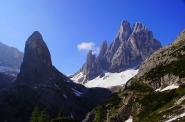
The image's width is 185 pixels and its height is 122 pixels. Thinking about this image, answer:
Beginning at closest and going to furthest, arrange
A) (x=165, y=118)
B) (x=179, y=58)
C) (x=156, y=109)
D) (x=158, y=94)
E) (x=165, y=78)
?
1. (x=165, y=118)
2. (x=156, y=109)
3. (x=158, y=94)
4. (x=165, y=78)
5. (x=179, y=58)

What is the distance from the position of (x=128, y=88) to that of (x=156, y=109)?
4547 centimetres

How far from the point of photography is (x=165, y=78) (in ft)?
550

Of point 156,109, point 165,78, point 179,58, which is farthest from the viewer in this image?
point 179,58

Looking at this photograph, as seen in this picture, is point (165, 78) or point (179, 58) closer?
point (165, 78)

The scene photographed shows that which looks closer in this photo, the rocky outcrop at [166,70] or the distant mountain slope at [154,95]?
the distant mountain slope at [154,95]

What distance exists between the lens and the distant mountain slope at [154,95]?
13096cm

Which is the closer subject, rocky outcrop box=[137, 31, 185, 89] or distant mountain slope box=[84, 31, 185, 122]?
distant mountain slope box=[84, 31, 185, 122]

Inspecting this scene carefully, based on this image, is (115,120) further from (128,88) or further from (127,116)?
(128,88)

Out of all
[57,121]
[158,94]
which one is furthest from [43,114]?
[158,94]

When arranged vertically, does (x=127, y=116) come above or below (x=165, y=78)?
below

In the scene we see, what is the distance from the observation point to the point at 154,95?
156 m

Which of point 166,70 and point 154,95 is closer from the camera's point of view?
point 154,95

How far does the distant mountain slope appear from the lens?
131 meters

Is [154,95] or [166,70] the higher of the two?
[166,70]
